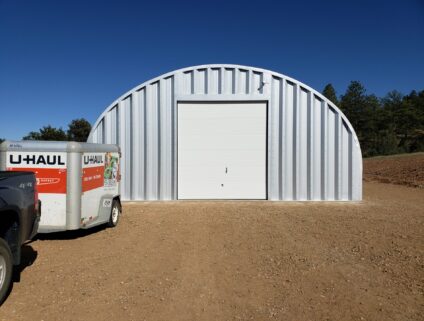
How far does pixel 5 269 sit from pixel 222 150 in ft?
32.2

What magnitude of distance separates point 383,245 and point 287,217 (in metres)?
3.27

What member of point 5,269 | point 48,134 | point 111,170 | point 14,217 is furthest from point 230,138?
point 48,134

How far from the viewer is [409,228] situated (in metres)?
8.27

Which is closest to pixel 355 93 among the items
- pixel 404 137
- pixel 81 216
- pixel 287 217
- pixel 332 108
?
pixel 404 137

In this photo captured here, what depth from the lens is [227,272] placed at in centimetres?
521

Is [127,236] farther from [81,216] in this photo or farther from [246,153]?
[246,153]

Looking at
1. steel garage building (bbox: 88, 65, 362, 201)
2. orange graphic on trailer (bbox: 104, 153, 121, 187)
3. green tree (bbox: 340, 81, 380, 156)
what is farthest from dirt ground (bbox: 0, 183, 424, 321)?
green tree (bbox: 340, 81, 380, 156)

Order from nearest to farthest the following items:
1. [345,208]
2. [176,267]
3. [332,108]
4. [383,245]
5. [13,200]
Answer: [13,200]
[176,267]
[383,245]
[345,208]
[332,108]

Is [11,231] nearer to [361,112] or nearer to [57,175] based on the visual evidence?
[57,175]

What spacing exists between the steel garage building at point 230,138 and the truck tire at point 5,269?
8729mm

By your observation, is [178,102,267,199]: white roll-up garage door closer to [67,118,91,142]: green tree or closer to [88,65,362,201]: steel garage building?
[88,65,362,201]: steel garage building

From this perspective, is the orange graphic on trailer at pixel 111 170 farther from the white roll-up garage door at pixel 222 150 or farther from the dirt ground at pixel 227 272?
the white roll-up garage door at pixel 222 150

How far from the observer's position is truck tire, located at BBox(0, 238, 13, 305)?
13.2 feet

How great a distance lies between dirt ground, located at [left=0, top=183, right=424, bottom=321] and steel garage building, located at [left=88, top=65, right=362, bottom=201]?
3681mm
